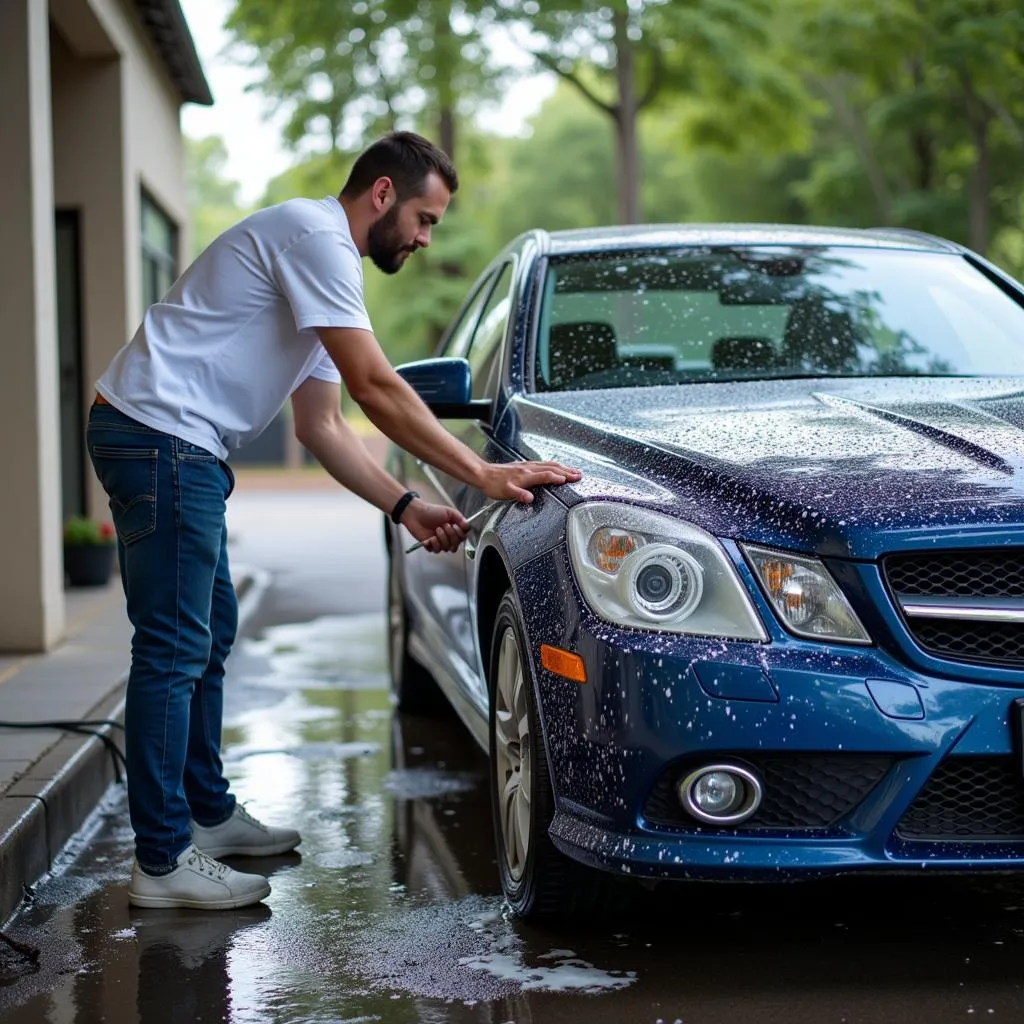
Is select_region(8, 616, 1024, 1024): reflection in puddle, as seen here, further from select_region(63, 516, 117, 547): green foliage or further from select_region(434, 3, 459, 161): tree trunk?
select_region(434, 3, 459, 161): tree trunk

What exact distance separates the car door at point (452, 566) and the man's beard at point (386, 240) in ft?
2.12

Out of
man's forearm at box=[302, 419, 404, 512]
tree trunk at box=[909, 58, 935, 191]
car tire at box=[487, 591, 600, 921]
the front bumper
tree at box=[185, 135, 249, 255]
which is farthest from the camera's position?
tree at box=[185, 135, 249, 255]

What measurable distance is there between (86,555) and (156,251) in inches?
170

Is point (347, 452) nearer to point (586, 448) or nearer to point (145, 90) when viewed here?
point (586, 448)

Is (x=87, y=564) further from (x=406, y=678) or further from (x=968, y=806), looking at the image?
(x=968, y=806)

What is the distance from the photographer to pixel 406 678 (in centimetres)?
682

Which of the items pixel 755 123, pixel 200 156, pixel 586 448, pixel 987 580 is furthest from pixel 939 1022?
pixel 200 156

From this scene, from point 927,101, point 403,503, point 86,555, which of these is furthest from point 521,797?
point 927,101

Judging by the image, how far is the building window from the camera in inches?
540

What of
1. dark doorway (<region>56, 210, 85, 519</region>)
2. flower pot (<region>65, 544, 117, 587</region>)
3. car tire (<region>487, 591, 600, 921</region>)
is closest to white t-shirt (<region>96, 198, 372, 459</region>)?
car tire (<region>487, 591, 600, 921</region>)

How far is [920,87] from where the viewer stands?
24.8 meters

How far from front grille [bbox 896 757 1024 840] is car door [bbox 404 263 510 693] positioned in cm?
148

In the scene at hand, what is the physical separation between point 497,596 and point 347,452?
27.1 inches

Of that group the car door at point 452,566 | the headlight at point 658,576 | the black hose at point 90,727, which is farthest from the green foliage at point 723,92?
the headlight at point 658,576
